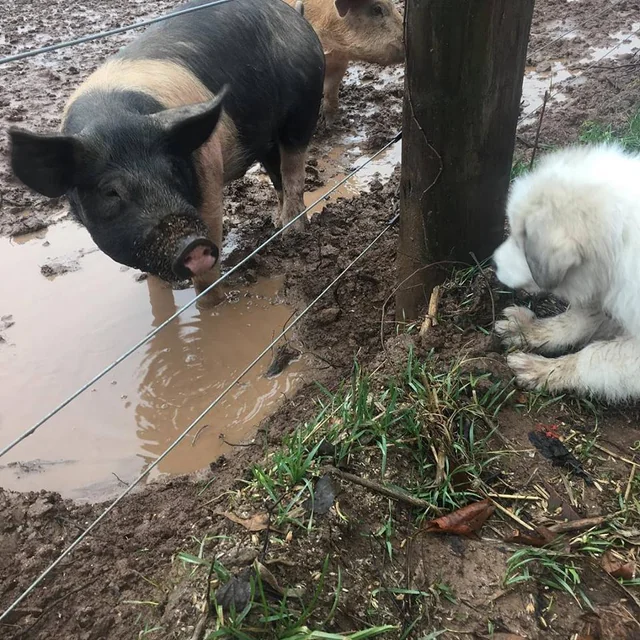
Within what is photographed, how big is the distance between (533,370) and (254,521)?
4.92 feet

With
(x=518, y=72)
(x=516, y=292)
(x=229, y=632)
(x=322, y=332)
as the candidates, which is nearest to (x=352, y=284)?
(x=322, y=332)

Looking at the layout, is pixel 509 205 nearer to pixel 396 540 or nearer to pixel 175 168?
pixel 396 540

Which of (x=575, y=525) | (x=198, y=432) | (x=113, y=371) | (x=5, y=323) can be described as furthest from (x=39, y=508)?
(x=575, y=525)

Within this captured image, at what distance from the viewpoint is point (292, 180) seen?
16.6 ft

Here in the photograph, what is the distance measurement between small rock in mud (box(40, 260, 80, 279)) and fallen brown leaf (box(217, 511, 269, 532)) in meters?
3.46

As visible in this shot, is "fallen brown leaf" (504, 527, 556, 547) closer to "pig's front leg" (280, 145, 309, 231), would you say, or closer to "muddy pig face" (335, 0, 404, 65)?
"pig's front leg" (280, 145, 309, 231)

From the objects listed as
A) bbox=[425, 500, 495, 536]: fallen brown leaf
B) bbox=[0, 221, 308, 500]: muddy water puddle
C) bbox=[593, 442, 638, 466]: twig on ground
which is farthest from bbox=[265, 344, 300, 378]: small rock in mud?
bbox=[593, 442, 638, 466]: twig on ground

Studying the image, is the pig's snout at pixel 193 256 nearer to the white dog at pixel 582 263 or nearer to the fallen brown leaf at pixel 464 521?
the white dog at pixel 582 263

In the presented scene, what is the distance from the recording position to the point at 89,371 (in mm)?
3918

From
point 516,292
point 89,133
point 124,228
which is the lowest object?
point 516,292

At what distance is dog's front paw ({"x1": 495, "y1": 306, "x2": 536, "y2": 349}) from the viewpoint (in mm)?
2873

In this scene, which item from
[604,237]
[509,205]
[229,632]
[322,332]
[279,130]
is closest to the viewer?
[229,632]

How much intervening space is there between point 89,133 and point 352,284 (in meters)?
1.93

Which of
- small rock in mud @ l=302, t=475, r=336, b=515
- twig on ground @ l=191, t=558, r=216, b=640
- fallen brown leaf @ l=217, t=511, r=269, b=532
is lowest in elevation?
fallen brown leaf @ l=217, t=511, r=269, b=532
